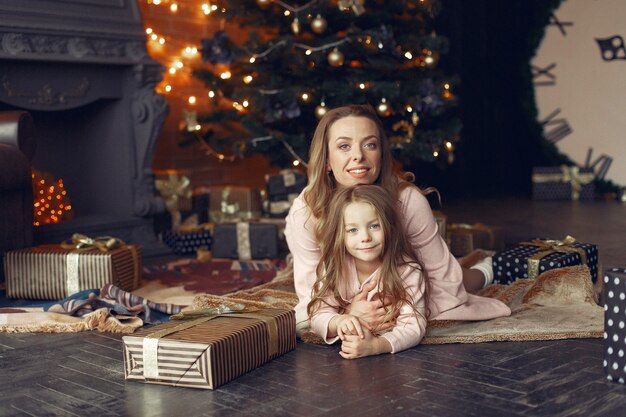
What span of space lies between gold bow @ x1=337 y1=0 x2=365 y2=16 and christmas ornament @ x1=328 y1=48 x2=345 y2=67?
0.85ft

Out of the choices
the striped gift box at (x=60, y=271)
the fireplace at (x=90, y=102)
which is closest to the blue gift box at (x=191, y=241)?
the fireplace at (x=90, y=102)

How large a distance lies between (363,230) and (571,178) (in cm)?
538

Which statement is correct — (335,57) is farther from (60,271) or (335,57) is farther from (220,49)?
(60,271)

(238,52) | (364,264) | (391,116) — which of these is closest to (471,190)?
(391,116)

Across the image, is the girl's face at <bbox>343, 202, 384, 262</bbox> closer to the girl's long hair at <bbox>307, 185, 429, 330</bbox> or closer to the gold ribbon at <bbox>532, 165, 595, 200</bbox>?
the girl's long hair at <bbox>307, 185, 429, 330</bbox>

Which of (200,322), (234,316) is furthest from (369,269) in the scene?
(200,322)

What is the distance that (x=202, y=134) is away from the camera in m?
6.09

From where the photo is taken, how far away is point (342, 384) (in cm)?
258

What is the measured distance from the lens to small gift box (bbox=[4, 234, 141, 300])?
397 cm

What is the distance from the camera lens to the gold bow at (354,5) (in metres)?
5.16

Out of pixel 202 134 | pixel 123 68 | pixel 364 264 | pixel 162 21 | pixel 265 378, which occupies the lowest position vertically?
pixel 265 378

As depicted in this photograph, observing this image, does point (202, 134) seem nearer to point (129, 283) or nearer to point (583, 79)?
point (129, 283)

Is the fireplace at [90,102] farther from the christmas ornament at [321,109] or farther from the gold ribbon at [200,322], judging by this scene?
the gold ribbon at [200,322]

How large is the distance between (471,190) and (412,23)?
3147 millimetres
